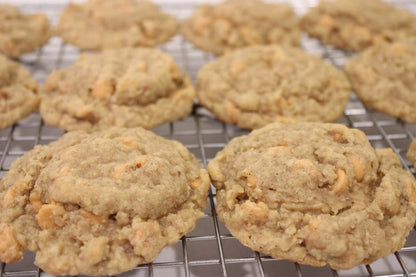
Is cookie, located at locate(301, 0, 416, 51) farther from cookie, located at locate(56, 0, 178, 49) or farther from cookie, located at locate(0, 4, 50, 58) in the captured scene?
cookie, located at locate(0, 4, 50, 58)

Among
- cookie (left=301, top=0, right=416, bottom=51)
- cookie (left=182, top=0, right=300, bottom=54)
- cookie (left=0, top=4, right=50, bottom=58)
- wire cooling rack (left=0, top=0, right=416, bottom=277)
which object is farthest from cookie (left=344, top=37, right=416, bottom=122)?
cookie (left=0, top=4, right=50, bottom=58)

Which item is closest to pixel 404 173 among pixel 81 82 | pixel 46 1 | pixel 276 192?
pixel 276 192

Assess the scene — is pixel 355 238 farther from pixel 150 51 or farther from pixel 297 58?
pixel 150 51

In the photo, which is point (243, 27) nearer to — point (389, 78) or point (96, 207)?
point (389, 78)

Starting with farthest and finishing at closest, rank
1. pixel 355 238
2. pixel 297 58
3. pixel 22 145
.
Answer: pixel 297 58 → pixel 22 145 → pixel 355 238

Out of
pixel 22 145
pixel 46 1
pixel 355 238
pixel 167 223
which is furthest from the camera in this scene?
pixel 46 1

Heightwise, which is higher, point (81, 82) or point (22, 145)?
point (81, 82)

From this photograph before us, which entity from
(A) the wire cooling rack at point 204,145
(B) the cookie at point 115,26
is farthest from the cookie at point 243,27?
(B) the cookie at point 115,26

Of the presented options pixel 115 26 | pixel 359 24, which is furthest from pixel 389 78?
pixel 115 26

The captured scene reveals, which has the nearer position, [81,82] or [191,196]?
[191,196]

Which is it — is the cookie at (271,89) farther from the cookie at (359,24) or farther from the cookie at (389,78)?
the cookie at (359,24)
